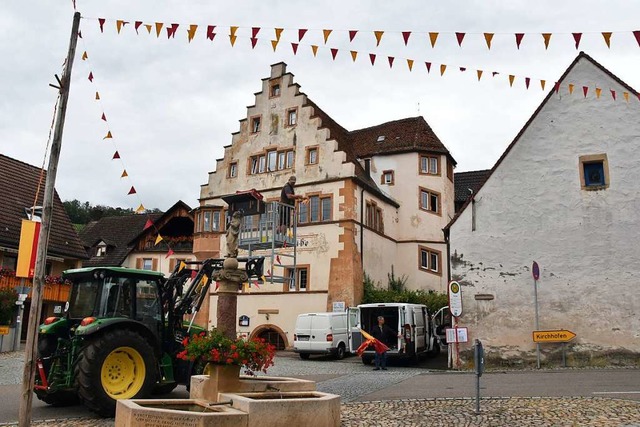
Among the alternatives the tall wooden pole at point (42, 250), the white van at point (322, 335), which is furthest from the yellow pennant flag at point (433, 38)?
the white van at point (322, 335)

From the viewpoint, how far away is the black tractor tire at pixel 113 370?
10406mm

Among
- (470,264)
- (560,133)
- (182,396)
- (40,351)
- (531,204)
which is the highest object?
(560,133)

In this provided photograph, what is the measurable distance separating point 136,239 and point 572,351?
3615 centimetres

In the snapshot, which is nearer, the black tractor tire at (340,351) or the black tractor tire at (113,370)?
the black tractor tire at (113,370)

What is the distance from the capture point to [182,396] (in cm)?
1313

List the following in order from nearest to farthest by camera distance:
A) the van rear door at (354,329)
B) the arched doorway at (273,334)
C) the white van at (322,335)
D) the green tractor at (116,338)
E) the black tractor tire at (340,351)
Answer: the green tractor at (116,338)
the van rear door at (354,329)
the white van at (322,335)
the black tractor tire at (340,351)
the arched doorway at (273,334)

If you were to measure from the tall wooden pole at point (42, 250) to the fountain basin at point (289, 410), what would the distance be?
2.70 metres

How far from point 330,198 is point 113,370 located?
66.9 feet

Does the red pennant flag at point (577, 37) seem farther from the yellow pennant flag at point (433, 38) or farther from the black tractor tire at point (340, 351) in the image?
the black tractor tire at point (340, 351)

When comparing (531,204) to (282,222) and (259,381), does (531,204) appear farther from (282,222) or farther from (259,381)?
(259,381)

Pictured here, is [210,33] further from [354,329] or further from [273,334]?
[273,334]

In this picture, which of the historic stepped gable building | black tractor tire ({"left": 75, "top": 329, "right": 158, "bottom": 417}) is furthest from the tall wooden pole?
the historic stepped gable building

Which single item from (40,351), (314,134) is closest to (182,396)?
(40,351)

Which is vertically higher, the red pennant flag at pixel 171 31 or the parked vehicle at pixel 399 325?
the red pennant flag at pixel 171 31
